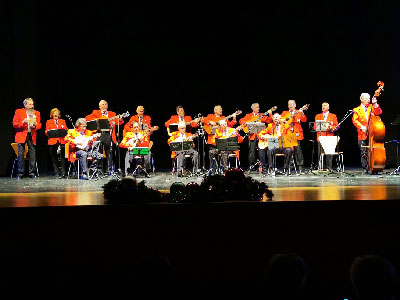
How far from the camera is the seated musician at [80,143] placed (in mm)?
9914

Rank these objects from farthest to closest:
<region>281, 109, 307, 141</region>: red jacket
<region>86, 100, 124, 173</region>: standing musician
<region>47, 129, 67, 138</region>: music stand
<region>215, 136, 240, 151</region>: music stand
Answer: <region>281, 109, 307, 141</region>: red jacket, <region>86, 100, 124, 173</region>: standing musician, <region>47, 129, 67, 138</region>: music stand, <region>215, 136, 240, 151</region>: music stand

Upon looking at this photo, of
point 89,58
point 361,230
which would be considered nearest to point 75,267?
point 361,230

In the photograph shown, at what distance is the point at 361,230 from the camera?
3689 millimetres

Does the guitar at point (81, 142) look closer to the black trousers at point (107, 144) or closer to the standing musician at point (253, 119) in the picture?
the black trousers at point (107, 144)

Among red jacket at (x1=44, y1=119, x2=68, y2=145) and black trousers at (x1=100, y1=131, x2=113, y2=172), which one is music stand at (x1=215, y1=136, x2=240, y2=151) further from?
red jacket at (x1=44, y1=119, x2=68, y2=145)

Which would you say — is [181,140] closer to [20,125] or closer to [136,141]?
[136,141]

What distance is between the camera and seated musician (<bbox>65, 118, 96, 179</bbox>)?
9.91 metres

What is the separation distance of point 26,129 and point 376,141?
716cm

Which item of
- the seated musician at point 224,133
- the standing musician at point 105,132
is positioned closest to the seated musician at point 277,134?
the seated musician at point 224,133

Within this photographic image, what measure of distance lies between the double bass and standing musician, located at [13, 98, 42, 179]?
682 centimetres

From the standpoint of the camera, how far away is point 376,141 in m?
9.16

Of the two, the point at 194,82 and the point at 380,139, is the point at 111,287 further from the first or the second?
the point at 194,82

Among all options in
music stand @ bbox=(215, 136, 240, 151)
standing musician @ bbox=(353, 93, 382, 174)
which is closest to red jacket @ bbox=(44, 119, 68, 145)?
music stand @ bbox=(215, 136, 240, 151)

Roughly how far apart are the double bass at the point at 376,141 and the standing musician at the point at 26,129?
6.82 m
